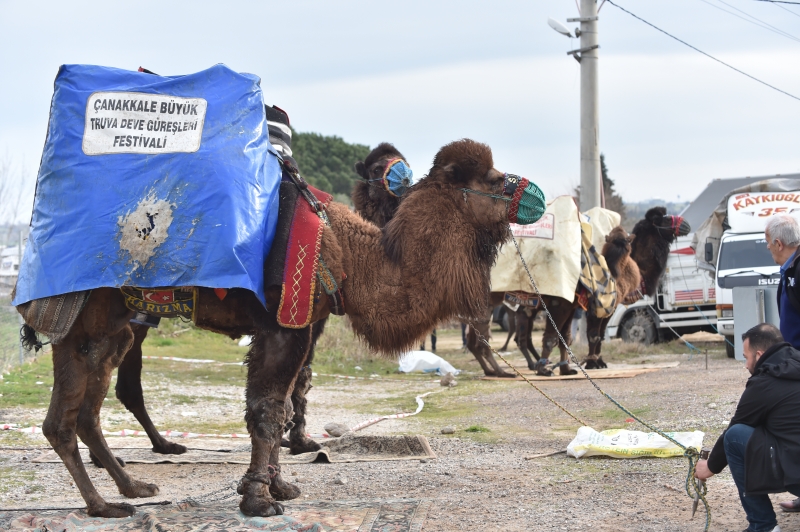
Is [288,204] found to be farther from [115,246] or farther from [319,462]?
[319,462]

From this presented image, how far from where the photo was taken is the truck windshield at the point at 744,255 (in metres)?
16.3

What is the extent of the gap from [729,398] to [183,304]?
22.1ft

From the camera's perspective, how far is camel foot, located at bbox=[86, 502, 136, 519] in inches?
206

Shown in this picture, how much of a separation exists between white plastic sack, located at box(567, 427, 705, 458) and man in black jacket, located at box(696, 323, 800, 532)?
2.08m

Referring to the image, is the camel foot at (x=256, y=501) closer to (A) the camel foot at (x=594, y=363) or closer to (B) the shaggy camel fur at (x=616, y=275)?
(B) the shaggy camel fur at (x=616, y=275)

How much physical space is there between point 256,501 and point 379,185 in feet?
14.0

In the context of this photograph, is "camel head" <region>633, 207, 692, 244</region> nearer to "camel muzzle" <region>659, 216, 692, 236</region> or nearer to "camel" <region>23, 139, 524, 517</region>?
"camel muzzle" <region>659, 216, 692, 236</region>

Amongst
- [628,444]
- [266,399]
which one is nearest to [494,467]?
[628,444]

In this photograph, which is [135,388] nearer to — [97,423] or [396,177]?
[97,423]

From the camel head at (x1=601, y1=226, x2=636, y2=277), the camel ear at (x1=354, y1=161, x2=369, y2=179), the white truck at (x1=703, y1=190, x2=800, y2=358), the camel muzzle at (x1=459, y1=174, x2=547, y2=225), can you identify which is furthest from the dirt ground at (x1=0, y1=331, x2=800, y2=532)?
the white truck at (x1=703, y1=190, x2=800, y2=358)

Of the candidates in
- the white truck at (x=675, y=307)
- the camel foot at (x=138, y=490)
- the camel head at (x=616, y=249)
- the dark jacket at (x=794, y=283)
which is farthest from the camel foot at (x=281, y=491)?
the white truck at (x=675, y=307)

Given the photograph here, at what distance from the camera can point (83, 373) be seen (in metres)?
5.51

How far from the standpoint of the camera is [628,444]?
703 centimetres

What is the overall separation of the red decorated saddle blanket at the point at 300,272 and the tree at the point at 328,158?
109ft
